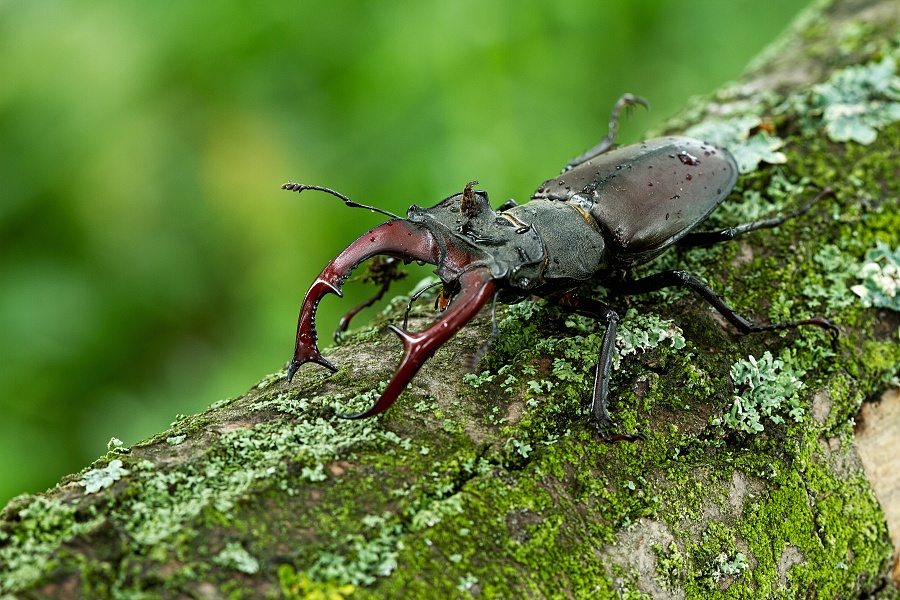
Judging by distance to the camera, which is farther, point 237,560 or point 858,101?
point 858,101

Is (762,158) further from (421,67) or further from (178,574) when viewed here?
(178,574)

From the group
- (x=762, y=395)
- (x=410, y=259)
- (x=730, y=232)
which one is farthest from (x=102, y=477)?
(x=730, y=232)

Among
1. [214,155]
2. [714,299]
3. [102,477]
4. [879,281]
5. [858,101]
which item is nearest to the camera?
[102,477]

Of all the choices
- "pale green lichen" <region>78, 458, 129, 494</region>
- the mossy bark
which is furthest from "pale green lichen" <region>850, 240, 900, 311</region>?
"pale green lichen" <region>78, 458, 129, 494</region>

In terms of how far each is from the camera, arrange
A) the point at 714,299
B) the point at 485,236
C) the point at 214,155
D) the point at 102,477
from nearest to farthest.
→ the point at 102,477 < the point at 485,236 < the point at 714,299 < the point at 214,155

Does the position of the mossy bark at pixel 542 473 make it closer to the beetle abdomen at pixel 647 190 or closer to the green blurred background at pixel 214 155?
the beetle abdomen at pixel 647 190

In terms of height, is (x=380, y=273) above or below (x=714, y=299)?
above

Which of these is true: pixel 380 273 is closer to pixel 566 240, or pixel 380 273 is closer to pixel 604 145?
pixel 566 240

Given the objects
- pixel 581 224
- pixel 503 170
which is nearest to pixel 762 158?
pixel 581 224
